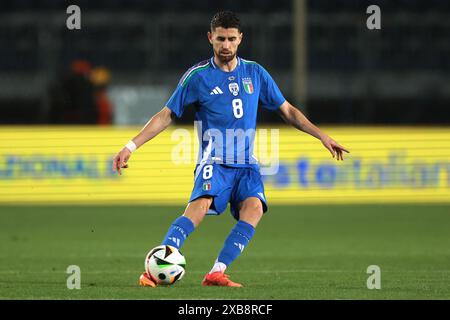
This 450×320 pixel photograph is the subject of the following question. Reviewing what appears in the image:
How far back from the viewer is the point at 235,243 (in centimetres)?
841

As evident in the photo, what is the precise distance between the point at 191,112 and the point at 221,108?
18.0m

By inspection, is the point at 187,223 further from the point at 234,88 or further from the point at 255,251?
the point at 255,251

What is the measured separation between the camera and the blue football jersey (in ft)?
27.7

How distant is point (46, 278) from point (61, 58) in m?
18.8

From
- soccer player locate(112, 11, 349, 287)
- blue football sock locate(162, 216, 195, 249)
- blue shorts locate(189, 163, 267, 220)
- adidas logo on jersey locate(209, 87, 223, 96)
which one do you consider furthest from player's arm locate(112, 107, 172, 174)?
blue football sock locate(162, 216, 195, 249)

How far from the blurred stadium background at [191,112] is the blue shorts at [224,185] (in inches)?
167

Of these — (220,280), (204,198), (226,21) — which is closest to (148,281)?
(220,280)

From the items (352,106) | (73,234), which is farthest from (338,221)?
(352,106)

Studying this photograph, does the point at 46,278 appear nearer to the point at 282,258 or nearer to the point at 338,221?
the point at 282,258

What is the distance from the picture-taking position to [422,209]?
18.1 m

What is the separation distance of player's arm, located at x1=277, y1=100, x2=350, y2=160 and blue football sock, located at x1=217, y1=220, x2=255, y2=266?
89 cm

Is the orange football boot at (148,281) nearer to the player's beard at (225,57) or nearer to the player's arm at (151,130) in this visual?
the player's arm at (151,130)

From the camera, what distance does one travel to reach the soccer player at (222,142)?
8.38 metres

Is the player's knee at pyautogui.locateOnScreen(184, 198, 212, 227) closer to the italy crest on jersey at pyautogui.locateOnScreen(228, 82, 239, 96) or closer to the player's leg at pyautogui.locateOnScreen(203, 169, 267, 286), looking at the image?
the player's leg at pyautogui.locateOnScreen(203, 169, 267, 286)
